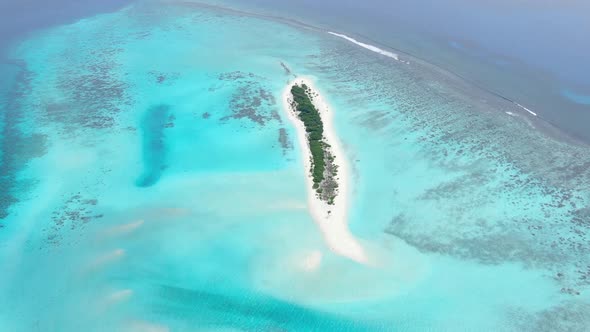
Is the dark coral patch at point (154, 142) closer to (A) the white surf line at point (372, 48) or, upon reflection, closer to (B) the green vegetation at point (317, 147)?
(B) the green vegetation at point (317, 147)

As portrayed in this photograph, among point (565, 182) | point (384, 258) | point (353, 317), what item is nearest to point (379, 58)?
point (565, 182)

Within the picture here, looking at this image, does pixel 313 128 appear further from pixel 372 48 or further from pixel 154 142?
pixel 372 48

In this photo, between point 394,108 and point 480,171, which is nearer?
point 480,171

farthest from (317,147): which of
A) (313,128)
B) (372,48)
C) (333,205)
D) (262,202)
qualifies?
(372,48)

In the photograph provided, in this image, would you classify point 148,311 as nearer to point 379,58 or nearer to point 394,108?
point 394,108

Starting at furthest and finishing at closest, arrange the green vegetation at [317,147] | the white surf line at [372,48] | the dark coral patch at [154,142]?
the white surf line at [372,48], the dark coral patch at [154,142], the green vegetation at [317,147]

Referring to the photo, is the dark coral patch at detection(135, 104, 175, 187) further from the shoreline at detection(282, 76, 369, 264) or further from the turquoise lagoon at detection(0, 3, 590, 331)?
the shoreline at detection(282, 76, 369, 264)

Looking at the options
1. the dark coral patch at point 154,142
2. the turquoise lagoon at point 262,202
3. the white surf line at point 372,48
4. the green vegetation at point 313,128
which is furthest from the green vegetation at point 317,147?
the white surf line at point 372,48
